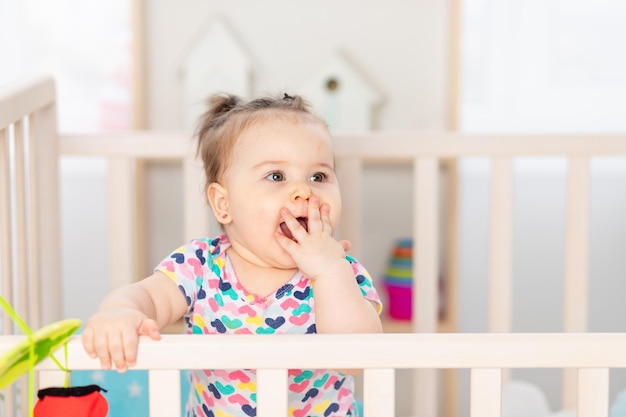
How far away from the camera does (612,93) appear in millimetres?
2021

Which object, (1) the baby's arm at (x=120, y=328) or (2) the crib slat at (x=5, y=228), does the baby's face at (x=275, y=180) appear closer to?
(1) the baby's arm at (x=120, y=328)

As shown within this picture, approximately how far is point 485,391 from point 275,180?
37cm

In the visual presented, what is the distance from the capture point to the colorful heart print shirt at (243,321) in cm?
106

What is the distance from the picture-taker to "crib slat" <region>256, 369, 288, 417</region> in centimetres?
78

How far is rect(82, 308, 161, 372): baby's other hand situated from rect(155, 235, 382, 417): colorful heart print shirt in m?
0.24

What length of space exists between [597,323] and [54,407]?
152 cm

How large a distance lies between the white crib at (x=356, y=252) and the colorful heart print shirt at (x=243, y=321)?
0.20 metres

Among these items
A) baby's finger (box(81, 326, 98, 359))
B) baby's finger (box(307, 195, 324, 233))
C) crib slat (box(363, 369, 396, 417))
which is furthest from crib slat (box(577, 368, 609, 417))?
baby's finger (box(81, 326, 98, 359))

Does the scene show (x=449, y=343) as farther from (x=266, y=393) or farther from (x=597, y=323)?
(x=597, y=323)

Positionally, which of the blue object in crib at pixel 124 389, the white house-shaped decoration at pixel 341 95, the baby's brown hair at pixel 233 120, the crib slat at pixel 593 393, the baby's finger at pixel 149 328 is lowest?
the blue object in crib at pixel 124 389

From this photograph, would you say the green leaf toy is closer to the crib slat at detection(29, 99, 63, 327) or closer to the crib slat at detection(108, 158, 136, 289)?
the crib slat at detection(29, 99, 63, 327)

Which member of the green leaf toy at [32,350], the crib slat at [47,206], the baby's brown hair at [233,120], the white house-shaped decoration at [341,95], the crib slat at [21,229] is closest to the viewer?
the green leaf toy at [32,350]

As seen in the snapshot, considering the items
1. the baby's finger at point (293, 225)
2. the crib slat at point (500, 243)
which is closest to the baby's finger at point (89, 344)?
the baby's finger at point (293, 225)

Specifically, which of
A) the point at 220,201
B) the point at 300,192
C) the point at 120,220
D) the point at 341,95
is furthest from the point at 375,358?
the point at 341,95
